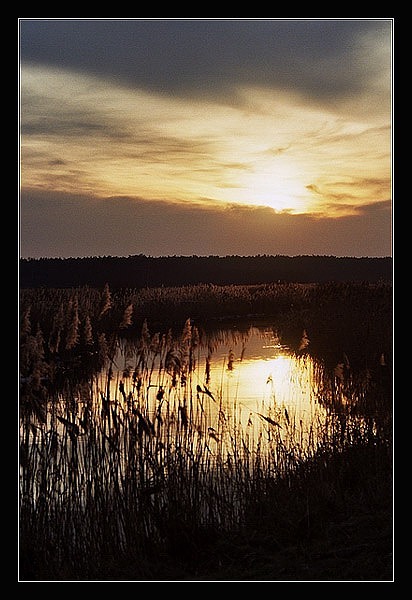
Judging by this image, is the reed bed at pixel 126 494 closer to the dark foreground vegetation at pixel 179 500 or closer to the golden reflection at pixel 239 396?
the dark foreground vegetation at pixel 179 500

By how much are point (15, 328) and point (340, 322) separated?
9.70 metres

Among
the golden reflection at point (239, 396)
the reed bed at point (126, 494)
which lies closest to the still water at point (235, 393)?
the golden reflection at point (239, 396)

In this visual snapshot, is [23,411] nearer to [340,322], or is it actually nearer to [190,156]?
[190,156]

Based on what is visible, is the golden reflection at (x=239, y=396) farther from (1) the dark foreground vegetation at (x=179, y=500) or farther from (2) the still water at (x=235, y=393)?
(1) the dark foreground vegetation at (x=179, y=500)

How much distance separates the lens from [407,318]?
4684 millimetres

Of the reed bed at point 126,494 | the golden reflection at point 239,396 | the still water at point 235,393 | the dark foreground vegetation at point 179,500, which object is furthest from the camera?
the golden reflection at point 239,396

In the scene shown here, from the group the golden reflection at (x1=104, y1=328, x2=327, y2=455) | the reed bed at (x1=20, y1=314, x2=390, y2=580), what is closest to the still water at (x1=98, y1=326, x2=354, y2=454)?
the golden reflection at (x1=104, y1=328, x2=327, y2=455)

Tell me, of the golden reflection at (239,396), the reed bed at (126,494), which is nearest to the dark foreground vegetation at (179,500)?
the reed bed at (126,494)

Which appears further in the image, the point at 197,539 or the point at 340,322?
the point at 340,322

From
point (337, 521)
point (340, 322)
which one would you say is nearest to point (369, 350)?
point (340, 322)

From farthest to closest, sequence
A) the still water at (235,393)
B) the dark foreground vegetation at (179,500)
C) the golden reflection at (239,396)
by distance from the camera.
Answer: the golden reflection at (239,396) → the still water at (235,393) → the dark foreground vegetation at (179,500)

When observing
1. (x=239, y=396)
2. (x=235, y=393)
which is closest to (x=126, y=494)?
(x=239, y=396)

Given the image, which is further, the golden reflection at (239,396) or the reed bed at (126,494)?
the golden reflection at (239,396)

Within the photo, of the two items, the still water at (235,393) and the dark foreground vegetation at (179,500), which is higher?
the still water at (235,393)
